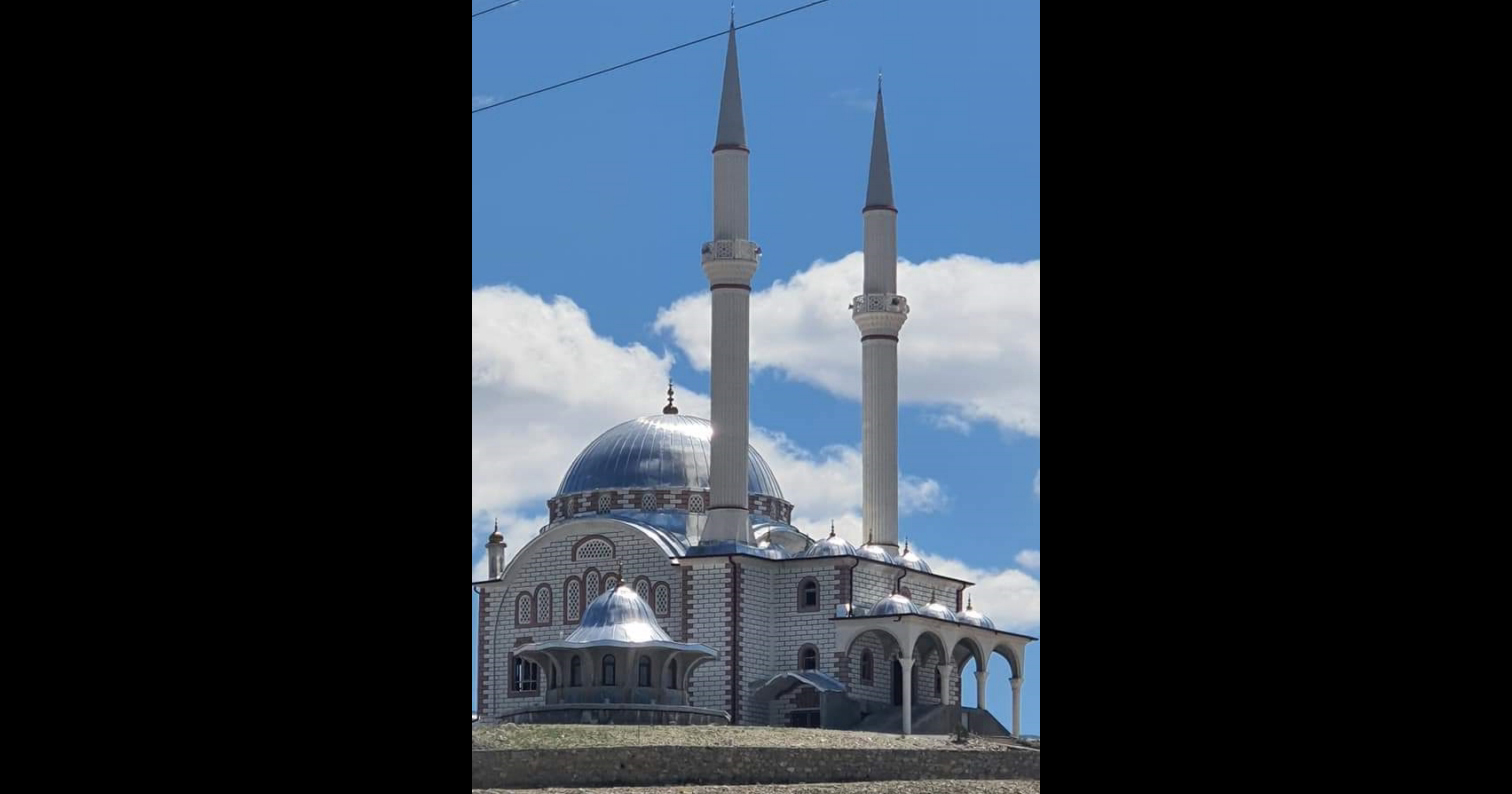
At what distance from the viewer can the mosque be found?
3634 cm

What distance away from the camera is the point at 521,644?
4372 centimetres

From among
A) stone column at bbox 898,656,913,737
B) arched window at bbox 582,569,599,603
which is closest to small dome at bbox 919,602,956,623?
stone column at bbox 898,656,913,737

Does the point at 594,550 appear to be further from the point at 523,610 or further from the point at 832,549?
the point at 832,549

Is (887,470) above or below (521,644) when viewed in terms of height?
above

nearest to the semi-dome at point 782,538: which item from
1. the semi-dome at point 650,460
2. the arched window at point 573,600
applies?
the semi-dome at point 650,460

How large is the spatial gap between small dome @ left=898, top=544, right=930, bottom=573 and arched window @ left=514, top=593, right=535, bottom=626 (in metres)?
8.47

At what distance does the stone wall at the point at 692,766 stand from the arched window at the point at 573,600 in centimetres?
1800

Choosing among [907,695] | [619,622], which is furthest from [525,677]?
[907,695]
